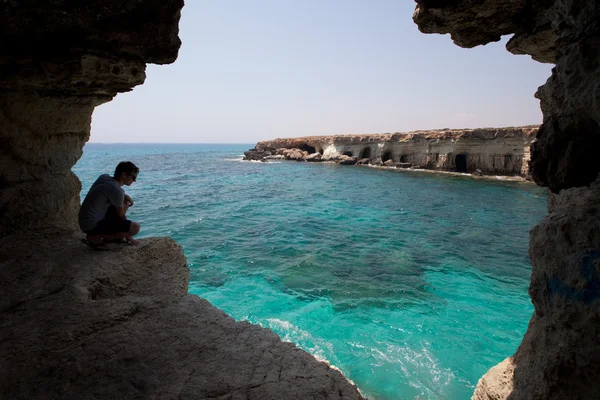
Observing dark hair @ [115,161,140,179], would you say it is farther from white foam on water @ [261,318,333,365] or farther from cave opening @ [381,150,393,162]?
cave opening @ [381,150,393,162]

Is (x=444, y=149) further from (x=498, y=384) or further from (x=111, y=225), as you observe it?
(x=111, y=225)

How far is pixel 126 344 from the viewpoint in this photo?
2844 mm

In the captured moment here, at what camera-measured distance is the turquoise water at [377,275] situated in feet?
22.4

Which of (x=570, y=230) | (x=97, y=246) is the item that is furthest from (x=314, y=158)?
(x=570, y=230)

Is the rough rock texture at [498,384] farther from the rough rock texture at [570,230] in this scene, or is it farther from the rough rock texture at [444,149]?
the rough rock texture at [444,149]

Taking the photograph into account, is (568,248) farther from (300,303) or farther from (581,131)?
(300,303)

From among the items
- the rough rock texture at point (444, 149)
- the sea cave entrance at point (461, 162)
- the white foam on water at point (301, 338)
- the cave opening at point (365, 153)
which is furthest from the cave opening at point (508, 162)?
the white foam on water at point (301, 338)

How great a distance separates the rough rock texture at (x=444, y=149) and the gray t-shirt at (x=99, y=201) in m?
33.7

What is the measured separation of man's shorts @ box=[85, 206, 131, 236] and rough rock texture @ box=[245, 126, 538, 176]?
33636mm

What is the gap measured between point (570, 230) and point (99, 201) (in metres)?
5.16

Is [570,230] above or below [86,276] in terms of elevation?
above

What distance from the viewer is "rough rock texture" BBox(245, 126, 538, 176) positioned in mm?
31766

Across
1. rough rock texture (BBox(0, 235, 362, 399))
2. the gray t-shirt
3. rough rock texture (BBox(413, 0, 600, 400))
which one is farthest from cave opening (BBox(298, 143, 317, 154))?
rough rock texture (BBox(413, 0, 600, 400))

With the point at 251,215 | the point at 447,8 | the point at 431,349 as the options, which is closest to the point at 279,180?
the point at 251,215
